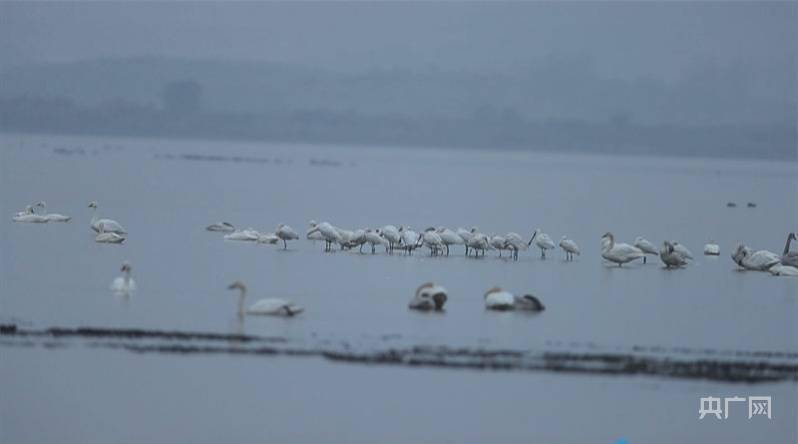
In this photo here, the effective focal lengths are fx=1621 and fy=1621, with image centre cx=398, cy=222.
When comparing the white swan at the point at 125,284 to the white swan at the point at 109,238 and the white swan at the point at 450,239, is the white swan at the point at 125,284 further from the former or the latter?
the white swan at the point at 450,239

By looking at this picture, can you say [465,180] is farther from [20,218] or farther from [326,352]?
[326,352]

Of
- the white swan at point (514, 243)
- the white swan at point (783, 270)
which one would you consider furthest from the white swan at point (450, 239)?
the white swan at point (783, 270)

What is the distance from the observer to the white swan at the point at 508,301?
18.6 metres

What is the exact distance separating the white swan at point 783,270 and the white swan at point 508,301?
21.8 feet

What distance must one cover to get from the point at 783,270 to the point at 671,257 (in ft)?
5.48

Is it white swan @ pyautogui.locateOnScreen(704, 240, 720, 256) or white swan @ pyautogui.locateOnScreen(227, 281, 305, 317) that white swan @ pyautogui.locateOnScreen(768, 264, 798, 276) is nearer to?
white swan @ pyautogui.locateOnScreen(704, 240, 720, 256)

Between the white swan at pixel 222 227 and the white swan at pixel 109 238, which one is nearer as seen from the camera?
the white swan at pixel 109 238

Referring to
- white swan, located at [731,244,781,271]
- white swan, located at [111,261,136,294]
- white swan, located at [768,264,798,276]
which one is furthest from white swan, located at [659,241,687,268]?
white swan, located at [111,261,136,294]

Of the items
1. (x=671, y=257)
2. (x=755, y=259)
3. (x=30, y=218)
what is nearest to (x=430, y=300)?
(x=671, y=257)

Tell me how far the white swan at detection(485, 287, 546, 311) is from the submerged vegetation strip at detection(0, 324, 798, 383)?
7.77ft

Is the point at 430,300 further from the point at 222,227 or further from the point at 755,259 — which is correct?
the point at 222,227

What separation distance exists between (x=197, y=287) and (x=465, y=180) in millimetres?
42733

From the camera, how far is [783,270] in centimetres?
2434

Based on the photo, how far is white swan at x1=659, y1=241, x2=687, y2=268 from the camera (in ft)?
81.0
